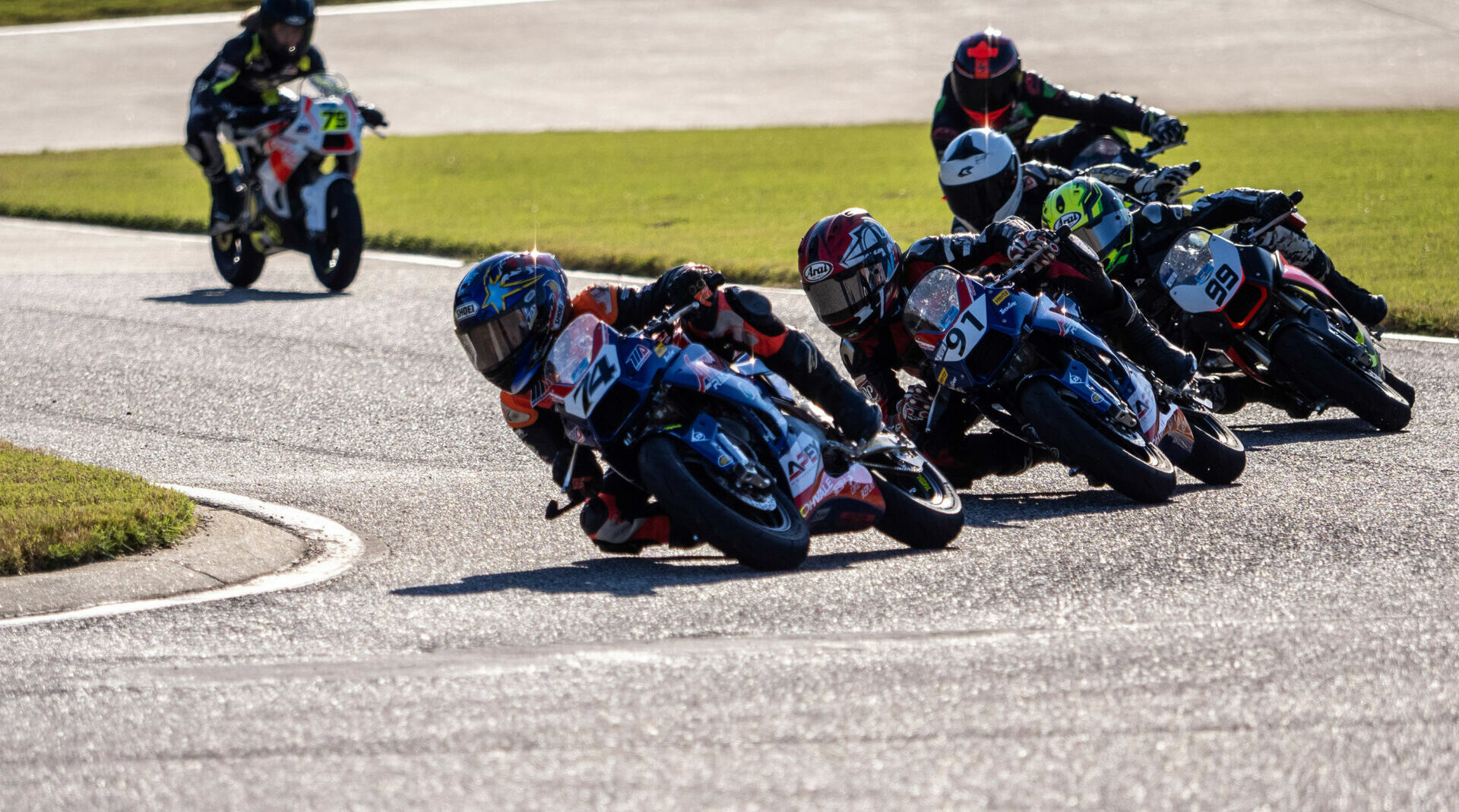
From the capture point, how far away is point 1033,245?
24.1 ft

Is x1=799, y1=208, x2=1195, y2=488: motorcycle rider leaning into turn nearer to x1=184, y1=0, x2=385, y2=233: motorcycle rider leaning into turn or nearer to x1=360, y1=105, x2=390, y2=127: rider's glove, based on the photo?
x1=360, y1=105, x2=390, y2=127: rider's glove

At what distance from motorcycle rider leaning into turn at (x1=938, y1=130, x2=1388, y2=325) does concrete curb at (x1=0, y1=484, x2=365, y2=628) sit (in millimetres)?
3624

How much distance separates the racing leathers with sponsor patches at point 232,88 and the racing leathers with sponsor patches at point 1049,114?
5.98 metres

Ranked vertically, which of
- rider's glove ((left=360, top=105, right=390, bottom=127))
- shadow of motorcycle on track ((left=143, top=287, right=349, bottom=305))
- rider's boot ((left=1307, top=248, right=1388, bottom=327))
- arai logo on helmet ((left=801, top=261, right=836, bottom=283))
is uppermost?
arai logo on helmet ((left=801, top=261, right=836, bottom=283))

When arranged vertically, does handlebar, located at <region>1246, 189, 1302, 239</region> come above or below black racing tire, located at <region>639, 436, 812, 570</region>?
above

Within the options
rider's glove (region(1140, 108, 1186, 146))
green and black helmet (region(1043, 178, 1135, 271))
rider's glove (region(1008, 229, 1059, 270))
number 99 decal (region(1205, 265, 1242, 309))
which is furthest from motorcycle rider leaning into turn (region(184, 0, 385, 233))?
rider's glove (region(1008, 229, 1059, 270))

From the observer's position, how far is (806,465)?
6.28 m

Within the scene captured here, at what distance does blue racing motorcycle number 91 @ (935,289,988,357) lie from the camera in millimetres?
6957

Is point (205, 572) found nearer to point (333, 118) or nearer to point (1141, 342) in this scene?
point (1141, 342)

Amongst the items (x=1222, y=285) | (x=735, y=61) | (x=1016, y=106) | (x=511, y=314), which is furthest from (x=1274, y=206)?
(x=735, y=61)

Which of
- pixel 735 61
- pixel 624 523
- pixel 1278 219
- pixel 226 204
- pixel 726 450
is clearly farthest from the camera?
pixel 735 61

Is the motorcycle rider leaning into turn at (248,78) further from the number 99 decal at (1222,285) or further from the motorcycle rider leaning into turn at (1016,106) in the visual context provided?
the number 99 decal at (1222,285)

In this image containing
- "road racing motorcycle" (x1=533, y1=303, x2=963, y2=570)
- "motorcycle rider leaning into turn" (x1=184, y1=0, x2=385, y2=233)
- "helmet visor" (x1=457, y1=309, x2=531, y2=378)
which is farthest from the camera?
"motorcycle rider leaning into turn" (x1=184, y1=0, x2=385, y2=233)

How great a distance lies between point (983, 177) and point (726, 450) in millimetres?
3394
